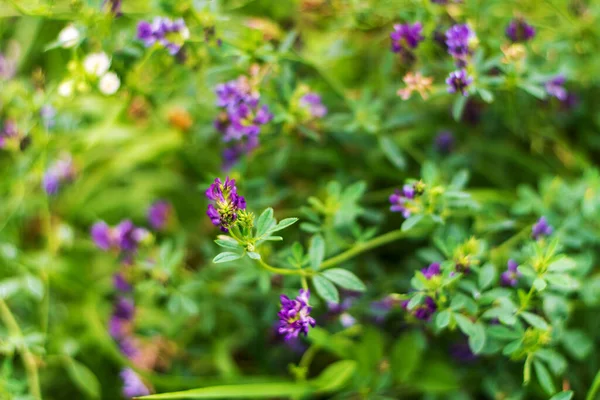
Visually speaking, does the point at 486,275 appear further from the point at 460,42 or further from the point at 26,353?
the point at 26,353

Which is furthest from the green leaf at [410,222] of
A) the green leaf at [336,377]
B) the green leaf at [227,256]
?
the green leaf at [336,377]

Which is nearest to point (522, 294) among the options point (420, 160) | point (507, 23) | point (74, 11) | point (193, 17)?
point (420, 160)

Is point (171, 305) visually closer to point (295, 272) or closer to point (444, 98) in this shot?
point (295, 272)

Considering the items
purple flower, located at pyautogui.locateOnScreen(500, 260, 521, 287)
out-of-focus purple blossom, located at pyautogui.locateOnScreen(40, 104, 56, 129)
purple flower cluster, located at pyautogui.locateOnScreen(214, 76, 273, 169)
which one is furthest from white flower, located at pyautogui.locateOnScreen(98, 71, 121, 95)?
purple flower, located at pyautogui.locateOnScreen(500, 260, 521, 287)

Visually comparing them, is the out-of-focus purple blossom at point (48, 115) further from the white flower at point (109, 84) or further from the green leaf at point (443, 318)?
the green leaf at point (443, 318)

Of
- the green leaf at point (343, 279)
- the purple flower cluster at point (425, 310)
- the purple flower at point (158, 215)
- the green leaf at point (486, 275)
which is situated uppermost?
the purple flower at point (158, 215)

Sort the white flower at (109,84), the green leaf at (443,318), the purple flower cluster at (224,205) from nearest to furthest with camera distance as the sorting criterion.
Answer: the purple flower cluster at (224,205)
the green leaf at (443,318)
the white flower at (109,84)

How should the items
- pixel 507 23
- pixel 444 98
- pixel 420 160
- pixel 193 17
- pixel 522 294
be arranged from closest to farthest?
1. pixel 522 294
2. pixel 193 17
3. pixel 507 23
4. pixel 420 160
5. pixel 444 98
